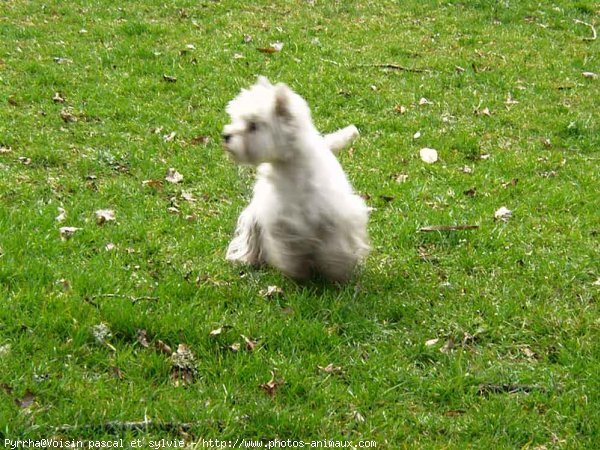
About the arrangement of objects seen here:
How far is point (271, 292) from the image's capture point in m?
6.36

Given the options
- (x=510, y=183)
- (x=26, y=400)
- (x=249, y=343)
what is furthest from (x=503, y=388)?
(x=510, y=183)

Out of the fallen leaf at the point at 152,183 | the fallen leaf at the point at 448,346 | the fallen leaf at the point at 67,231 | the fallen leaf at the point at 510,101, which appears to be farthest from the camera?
the fallen leaf at the point at 510,101

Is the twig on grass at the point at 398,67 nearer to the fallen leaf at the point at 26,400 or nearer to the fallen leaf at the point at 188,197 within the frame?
the fallen leaf at the point at 188,197

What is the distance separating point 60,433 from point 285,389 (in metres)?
1.44

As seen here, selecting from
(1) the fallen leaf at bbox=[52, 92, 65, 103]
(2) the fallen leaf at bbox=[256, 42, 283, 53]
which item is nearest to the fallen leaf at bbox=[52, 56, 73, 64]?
(1) the fallen leaf at bbox=[52, 92, 65, 103]

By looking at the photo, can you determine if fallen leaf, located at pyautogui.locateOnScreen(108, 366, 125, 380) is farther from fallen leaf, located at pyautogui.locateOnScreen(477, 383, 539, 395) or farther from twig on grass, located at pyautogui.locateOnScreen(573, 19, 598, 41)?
twig on grass, located at pyautogui.locateOnScreen(573, 19, 598, 41)

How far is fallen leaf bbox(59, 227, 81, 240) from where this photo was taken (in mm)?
6928

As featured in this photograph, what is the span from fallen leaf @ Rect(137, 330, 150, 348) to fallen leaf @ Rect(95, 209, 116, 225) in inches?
85.2

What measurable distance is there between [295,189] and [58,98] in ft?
18.3

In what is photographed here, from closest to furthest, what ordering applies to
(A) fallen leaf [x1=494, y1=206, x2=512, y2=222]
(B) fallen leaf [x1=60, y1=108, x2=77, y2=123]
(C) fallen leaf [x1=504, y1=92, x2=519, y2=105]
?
(A) fallen leaf [x1=494, y1=206, x2=512, y2=222] < (B) fallen leaf [x1=60, y1=108, x2=77, y2=123] < (C) fallen leaf [x1=504, y1=92, x2=519, y2=105]

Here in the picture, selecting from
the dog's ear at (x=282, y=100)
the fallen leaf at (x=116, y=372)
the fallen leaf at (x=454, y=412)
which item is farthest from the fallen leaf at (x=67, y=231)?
the fallen leaf at (x=454, y=412)

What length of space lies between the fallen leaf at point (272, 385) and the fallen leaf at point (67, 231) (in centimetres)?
269

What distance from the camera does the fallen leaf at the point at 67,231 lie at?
693 cm

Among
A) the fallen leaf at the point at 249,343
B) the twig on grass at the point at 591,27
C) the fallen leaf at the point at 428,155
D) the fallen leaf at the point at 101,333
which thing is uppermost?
the twig on grass at the point at 591,27
